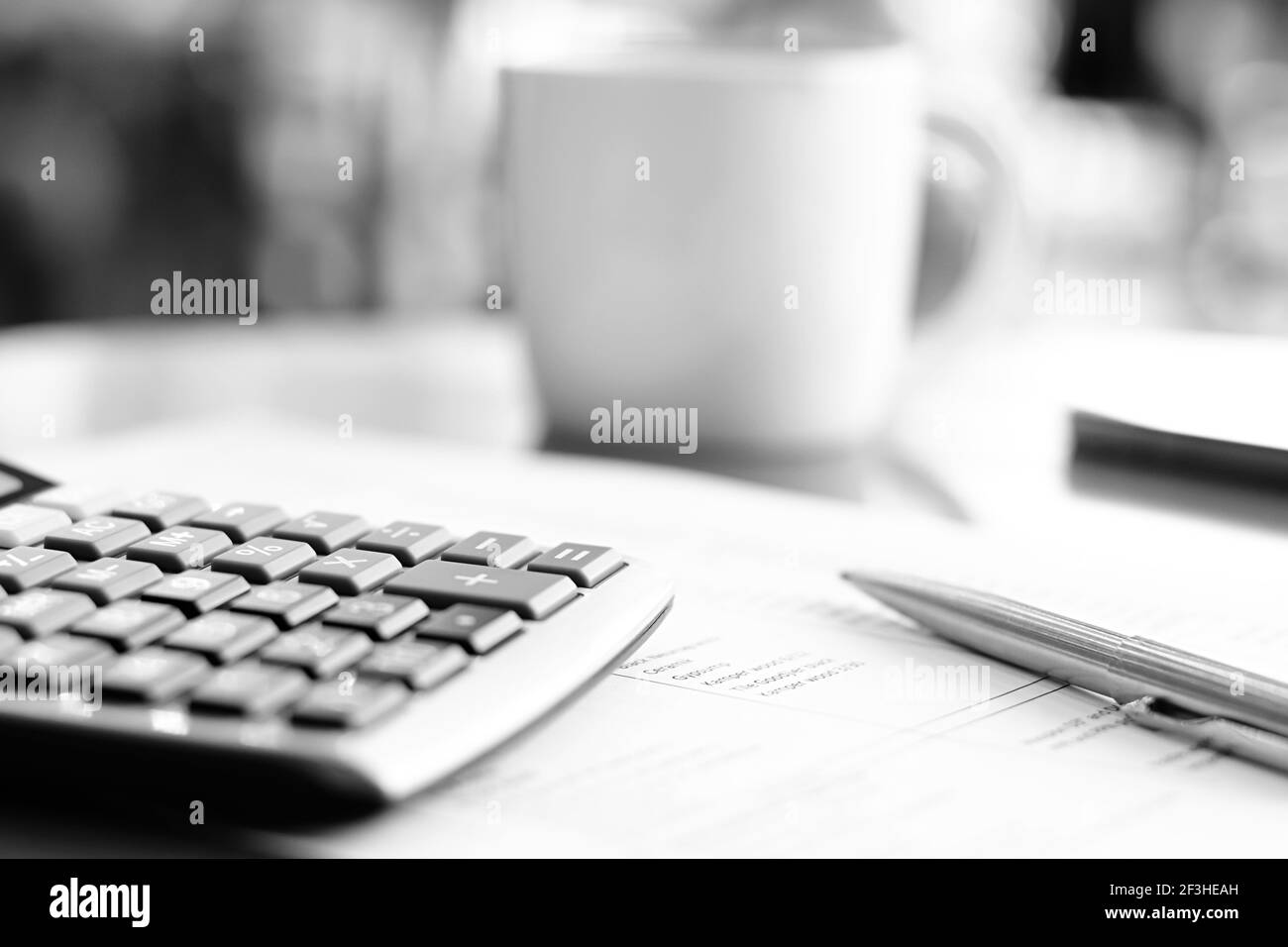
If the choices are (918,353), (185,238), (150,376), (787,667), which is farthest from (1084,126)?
(787,667)

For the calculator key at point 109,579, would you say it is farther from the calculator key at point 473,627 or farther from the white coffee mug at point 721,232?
the white coffee mug at point 721,232

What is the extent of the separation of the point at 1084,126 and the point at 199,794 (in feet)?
4.53

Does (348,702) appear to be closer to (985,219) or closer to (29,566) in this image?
(29,566)

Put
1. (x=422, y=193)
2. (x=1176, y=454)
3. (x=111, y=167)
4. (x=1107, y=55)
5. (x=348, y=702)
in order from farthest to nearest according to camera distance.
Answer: (x=1107, y=55)
(x=422, y=193)
(x=111, y=167)
(x=1176, y=454)
(x=348, y=702)

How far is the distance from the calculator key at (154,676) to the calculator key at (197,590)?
0.7 inches

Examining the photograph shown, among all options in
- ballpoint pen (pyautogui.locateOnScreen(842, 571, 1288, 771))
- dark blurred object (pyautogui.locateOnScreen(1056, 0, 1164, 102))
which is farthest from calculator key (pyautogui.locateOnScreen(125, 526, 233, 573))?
dark blurred object (pyautogui.locateOnScreen(1056, 0, 1164, 102))

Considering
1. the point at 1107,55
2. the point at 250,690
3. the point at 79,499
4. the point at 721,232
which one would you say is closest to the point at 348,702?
the point at 250,690

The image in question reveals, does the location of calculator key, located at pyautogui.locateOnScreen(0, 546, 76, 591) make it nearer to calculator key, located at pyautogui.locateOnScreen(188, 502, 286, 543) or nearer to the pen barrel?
calculator key, located at pyautogui.locateOnScreen(188, 502, 286, 543)

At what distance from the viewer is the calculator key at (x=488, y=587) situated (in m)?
0.22

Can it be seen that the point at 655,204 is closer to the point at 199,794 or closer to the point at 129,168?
the point at 199,794

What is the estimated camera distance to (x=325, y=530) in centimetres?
25

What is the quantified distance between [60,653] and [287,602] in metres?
0.03

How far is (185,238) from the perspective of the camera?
0.98 meters

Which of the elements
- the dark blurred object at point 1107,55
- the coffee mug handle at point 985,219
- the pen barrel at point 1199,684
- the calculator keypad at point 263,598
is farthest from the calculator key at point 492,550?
the dark blurred object at point 1107,55
